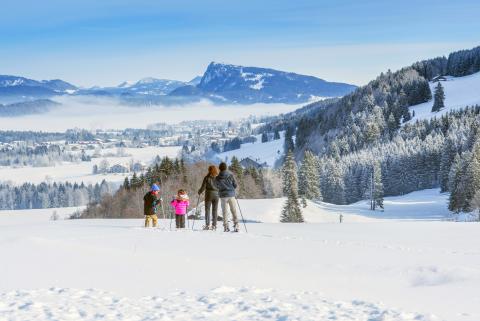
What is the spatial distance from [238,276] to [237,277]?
0.08m

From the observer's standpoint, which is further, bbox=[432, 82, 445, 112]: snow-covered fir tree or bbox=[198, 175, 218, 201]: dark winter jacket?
bbox=[432, 82, 445, 112]: snow-covered fir tree

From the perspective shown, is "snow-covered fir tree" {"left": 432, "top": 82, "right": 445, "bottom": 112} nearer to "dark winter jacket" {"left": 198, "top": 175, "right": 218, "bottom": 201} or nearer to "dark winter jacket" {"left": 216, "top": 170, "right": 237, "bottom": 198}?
"dark winter jacket" {"left": 198, "top": 175, "right": 218, "bottom": 201}

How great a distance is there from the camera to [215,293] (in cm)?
1012

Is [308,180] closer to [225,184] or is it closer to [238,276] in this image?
[225,184]

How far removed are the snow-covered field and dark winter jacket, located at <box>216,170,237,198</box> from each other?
175cm

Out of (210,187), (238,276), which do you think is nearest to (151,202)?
(210,187)

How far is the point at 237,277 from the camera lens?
11.4 m

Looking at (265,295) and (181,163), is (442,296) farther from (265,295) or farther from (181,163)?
(181,163)

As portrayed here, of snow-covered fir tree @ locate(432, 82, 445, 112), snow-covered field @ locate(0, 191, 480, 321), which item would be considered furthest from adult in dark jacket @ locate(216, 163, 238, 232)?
snow-covered fir tree @ locate(432, 82, 445, 112)

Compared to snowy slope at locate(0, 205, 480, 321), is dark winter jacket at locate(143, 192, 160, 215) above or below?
above

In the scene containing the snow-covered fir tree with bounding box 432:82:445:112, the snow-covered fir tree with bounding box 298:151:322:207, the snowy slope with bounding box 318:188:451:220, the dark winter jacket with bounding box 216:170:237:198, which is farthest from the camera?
the snow-covered fir tree with bounding box 432:82:445:112

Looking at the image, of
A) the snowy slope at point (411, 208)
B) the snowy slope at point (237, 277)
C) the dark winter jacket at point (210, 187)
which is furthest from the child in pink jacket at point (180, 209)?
the snowy slope at point (411, 208)

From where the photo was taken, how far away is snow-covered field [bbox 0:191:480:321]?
29.3 ft

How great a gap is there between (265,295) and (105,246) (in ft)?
22.2
